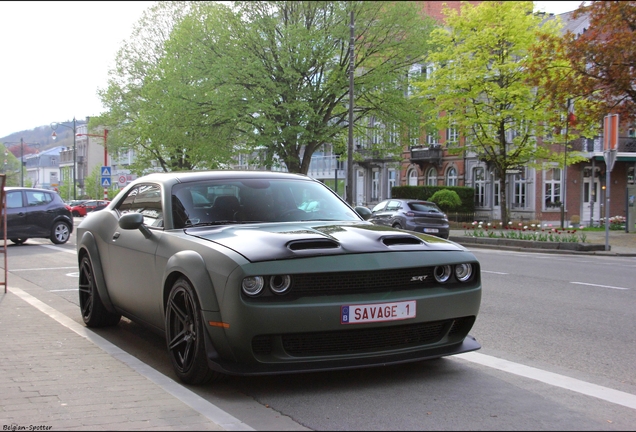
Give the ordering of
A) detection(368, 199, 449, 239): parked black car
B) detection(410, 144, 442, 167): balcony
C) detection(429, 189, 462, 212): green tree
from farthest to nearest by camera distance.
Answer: detection(410, 144, 442, 167): balcony, detection(429, 189, 462, 212): green tree, detection(368, 199, 449, 239): parked black car

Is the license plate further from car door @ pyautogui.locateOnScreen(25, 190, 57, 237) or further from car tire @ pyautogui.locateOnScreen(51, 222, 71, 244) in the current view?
car tire @ pyautogui.locateOnScreen(51, 222, 71, 244)

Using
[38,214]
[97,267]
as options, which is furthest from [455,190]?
[97,267]

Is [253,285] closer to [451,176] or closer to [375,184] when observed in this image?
[451,176]

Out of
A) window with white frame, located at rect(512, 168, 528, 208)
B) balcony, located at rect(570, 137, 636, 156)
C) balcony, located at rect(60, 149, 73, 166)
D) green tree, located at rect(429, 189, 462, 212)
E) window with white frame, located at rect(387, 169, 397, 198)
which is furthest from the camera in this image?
balcony, located at rect(60, 149, 73, 166)

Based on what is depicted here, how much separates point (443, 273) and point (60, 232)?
62.1 ft

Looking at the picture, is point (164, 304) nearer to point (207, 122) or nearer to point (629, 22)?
point (629, 22)

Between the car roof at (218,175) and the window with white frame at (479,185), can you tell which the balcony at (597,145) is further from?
the car roof at (218,175)

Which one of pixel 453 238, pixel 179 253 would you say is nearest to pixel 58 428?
pixel 179 253

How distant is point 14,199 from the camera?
2119 centimetres

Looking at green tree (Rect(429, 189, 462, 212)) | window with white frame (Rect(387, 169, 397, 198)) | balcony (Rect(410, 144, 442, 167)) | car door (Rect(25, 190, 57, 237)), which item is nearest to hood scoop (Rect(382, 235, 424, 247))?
car door (Rect(25, 190, 57, 237))

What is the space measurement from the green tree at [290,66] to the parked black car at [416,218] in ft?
26.7

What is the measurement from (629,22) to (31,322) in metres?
23.1

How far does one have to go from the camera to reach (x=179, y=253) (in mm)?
5098

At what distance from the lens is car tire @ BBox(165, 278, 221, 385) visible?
4.75 metres
